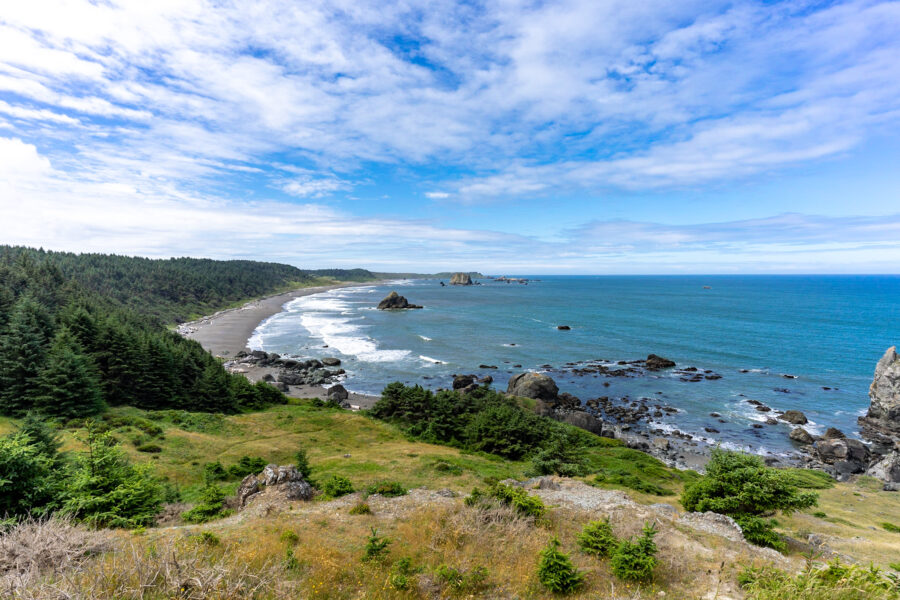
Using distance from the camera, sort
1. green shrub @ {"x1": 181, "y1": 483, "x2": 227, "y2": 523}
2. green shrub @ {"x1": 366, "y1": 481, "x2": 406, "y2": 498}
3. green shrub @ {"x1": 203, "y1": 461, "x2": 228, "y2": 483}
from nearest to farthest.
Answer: green shrub @ {"x1": 181, "y1": 483, "x2": 227, "y2": 523}, green shrub @ {"x1": 366, "y1": 481, "x2": 406, "y2": 498}, green shrub @ {"x1": 203, "y1": 461, "x2": 228, "y2": 483}

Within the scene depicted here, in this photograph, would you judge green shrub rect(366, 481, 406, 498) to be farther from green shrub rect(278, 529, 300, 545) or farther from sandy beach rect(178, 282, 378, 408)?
sandy beach rect(178, 282, 378, 408)

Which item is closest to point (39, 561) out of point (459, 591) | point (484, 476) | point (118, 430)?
point (459, 591)

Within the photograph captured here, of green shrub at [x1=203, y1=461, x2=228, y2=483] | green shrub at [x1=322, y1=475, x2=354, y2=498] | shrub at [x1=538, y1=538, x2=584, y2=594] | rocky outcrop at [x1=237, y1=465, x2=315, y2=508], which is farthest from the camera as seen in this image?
green shrub at [x1=203, y1=461, x2=228, y2=483]

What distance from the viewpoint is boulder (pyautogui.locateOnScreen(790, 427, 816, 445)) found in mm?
40031

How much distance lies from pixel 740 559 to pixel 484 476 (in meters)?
13.8

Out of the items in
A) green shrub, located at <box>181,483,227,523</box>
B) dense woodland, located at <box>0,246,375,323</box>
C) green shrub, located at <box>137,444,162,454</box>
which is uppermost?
dense woodland, located at <box>0,246,375,323</box>

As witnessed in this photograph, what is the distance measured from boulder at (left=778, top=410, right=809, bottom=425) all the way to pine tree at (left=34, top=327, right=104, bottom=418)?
73153 mm

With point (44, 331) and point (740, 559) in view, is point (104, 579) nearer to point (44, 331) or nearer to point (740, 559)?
point (740, 559)

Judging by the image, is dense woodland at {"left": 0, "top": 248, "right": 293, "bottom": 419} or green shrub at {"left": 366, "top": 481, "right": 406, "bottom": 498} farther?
dense woodland at {"left": 0, "top": 248, "right": 293, "bottom": 419}

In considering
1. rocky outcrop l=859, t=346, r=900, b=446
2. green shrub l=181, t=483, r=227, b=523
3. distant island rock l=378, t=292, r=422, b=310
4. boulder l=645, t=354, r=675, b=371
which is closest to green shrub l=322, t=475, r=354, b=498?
green shrub l=181, t=483, r=227, b=523

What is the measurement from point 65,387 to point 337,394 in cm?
2723

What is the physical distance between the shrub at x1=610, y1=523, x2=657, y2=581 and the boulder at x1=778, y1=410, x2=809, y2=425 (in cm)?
4723

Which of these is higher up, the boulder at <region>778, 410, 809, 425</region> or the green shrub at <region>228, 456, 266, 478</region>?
the green shrub at <region>228, 456, 266, 478</region>

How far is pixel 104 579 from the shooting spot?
24.8 feet
